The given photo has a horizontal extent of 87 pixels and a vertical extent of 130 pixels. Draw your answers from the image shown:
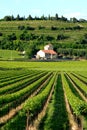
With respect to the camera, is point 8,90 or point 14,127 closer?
point 14,127

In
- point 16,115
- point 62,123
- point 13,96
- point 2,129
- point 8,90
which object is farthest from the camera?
point 8,90

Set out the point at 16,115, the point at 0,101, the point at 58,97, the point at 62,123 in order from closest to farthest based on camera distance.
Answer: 1. the point at 62,123
2. the point at 16,115
3. the point at 0,101
4. the point at 58,97

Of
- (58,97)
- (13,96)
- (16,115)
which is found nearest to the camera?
(16,115)

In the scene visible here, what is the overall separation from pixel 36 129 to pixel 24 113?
3.80m

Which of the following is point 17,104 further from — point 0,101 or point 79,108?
point 79,108

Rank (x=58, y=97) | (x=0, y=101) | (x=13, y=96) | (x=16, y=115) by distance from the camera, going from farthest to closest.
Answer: (x=58, y=97), (x=13, y=96), (x=0, y=101), (x=16, y=115)

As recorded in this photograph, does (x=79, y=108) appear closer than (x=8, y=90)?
Yes

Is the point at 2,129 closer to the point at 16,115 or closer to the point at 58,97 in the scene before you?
the point at 16,115

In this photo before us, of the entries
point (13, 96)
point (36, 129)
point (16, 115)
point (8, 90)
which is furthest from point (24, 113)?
point (8, 90)

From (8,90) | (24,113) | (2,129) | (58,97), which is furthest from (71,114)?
(8,90)

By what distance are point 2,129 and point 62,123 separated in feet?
17.3

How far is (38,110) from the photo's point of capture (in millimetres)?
32406

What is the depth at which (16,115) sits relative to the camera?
30.8m

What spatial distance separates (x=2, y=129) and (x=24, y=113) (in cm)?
514
